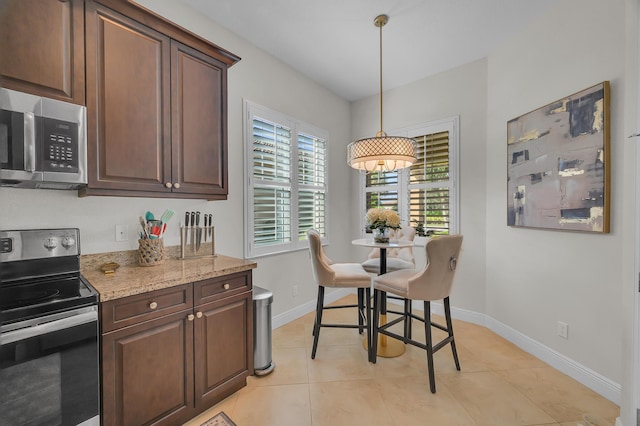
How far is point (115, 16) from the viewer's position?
1.57m

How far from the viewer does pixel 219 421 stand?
5.45 feet

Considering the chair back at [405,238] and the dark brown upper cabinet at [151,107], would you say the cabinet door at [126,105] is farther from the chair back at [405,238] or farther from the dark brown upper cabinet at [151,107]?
the chair back at [405,238]

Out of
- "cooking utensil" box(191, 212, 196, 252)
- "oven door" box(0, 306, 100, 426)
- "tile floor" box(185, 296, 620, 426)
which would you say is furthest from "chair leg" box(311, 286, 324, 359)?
"oven door" box(0, 306, 100, 426)

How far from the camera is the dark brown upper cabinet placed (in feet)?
4.99

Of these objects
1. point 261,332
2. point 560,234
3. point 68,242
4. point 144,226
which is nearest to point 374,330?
point 261,332

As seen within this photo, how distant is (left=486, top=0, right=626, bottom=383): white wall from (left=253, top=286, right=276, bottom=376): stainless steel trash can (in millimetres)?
2356

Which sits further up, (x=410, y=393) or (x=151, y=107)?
(x=151, y=107)

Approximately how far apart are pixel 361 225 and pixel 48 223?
3307 mm

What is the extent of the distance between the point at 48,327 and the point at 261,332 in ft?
4.20

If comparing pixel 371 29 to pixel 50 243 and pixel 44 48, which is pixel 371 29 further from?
pixel 50 243

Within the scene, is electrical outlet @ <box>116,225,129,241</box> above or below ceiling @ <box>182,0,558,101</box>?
below

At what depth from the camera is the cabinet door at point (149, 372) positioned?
130 cm

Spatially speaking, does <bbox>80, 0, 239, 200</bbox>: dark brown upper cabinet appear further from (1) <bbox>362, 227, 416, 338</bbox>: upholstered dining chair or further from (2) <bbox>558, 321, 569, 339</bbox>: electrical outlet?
(2) <bbox>558, 321, 569, 339</bbox>: electrical outlet

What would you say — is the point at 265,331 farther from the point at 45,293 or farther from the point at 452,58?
the point at 452,58
